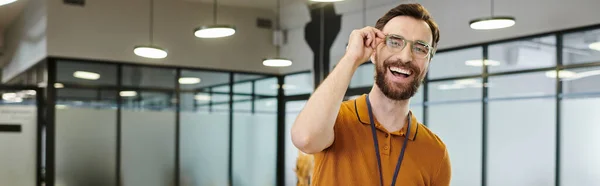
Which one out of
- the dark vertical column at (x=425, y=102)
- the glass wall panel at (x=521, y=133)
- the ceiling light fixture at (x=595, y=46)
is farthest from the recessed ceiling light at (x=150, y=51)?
the ceiling light fixture at (x=595, y=46)

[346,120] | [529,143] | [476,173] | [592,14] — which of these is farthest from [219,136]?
[346,120]

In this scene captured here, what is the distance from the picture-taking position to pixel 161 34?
32.7 ft

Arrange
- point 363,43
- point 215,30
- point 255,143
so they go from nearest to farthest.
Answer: point 363,43 < point 215,30 < point 255,143

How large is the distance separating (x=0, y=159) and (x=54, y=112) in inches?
41.4

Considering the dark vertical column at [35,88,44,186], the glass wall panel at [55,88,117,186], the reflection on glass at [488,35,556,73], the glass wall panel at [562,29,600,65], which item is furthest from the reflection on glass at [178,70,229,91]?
the glass wall panel at [562,29,600,65]

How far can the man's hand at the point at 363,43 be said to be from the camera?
127cm

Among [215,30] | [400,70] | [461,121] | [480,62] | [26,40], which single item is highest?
[26,40]

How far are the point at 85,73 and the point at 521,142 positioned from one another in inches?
261

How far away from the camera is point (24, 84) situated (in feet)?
30.8

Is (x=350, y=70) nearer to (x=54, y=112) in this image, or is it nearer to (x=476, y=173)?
(x=476, y=173)

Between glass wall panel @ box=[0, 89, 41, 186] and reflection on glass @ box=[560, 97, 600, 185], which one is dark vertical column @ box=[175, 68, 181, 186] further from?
reflection on glass @ box=[560, 97, 600, 185]

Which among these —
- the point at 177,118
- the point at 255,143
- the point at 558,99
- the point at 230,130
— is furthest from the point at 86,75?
the point at 558,99

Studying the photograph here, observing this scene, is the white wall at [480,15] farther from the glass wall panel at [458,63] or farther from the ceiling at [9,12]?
the ceiling at [9,12]

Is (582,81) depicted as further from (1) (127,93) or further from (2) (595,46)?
(1) (127,93)
